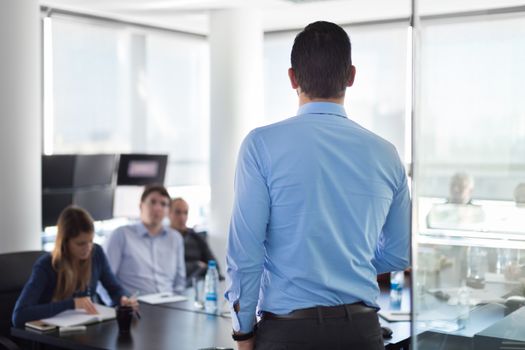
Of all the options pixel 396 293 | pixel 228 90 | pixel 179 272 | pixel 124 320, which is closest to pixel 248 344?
pixel 124 320

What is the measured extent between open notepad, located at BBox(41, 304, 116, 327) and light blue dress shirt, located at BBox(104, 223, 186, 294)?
42.6 inches

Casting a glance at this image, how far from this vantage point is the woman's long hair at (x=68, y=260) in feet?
13.2

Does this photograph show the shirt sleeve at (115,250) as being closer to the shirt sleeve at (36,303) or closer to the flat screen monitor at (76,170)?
the shirt sleeve at (36,303)

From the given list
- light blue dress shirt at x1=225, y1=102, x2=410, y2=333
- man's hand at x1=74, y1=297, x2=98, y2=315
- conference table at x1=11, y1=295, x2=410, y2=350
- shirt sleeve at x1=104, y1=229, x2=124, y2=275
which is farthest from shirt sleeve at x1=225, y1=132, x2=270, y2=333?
shirt sleeve at x1=104, y1=229, x2=124, y2=275

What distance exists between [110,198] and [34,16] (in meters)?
2.07

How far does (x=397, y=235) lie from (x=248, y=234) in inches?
17.7

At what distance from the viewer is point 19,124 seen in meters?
5.19

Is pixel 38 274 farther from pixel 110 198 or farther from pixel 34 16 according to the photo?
pixel 110 198

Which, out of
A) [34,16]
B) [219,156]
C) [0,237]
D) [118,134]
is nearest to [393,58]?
[219,156]

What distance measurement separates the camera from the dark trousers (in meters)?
1.80

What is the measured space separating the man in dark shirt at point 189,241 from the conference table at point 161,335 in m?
2.22

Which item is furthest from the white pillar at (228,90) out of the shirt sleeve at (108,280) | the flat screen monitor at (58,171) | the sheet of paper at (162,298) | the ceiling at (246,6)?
the shirt sleeve at (108,280)

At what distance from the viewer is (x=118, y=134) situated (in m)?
8.63

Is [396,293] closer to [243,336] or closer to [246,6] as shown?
[243,336]
